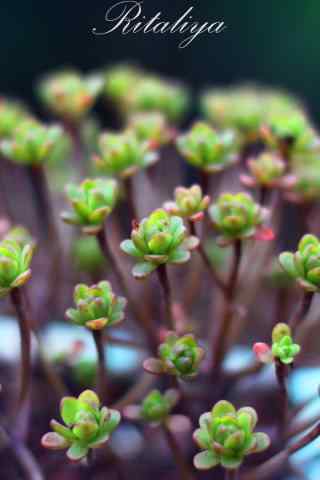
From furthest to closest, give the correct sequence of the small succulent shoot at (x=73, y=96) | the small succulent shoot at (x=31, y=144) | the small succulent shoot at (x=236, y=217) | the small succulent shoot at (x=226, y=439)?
the small succulent shoot at (x=73, y=96), the small succulent shoot at (x=31, y=144), the small succulent shoot at (x=236, y=217), the small succulent shoot at (x=226, y=439)

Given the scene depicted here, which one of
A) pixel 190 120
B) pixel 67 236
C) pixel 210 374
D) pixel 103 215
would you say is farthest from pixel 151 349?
pixel 190 120

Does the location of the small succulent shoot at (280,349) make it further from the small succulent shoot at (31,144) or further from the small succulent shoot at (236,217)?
the small succulent shoot at (31,144)

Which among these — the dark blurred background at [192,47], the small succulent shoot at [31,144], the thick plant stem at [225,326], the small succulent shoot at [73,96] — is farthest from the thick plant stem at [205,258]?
the dark blurred background at [192,47]

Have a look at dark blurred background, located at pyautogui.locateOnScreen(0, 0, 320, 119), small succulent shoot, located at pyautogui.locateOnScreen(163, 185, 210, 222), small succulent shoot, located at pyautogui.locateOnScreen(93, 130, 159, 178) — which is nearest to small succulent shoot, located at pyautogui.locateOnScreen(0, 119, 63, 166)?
small succulent shoot, located at pyautogui.locateOnScreen(93, 130, 159, 178)

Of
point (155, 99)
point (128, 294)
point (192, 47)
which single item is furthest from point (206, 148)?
point (192, 47)

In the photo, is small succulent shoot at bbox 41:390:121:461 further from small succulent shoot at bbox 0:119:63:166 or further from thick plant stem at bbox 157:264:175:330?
small succulent shoot at bbox 0:119:63:166

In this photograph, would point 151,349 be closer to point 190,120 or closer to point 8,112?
point 8,112
